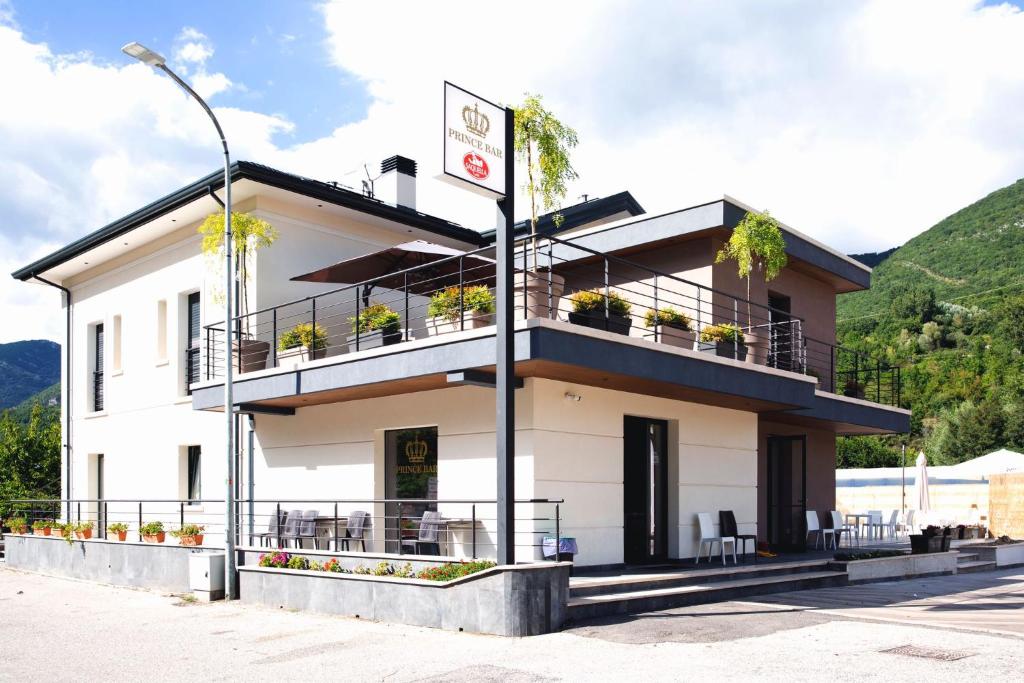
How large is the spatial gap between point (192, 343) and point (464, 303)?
8.79 metres

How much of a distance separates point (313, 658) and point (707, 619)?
16.1 feet

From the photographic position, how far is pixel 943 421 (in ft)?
160

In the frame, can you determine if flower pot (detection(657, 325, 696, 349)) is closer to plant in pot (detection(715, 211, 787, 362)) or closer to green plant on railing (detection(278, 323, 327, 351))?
plant in pot (detection(715, 211, 787, 362))

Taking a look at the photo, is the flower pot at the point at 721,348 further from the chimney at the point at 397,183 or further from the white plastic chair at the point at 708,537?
the chimney at the point at 397,183

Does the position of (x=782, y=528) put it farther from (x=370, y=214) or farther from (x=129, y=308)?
(x=129, y=308)

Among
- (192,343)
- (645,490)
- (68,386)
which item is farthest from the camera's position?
(68,386)

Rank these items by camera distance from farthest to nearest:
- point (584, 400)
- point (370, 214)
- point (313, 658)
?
1. point (370, 214)
2. point (584, 400)
3. point (313, 658)

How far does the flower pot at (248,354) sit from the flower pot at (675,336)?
694 centimetres

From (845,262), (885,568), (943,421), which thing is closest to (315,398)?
(885,568)

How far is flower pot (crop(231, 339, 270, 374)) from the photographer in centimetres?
1753

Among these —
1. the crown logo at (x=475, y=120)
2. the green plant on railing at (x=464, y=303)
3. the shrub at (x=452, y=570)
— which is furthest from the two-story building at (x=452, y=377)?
the crown logo at (x=475, y=120)

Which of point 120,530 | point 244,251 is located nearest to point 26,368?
point 120,530

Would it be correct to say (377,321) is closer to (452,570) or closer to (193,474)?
(452,570)

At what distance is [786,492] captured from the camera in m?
21.7
